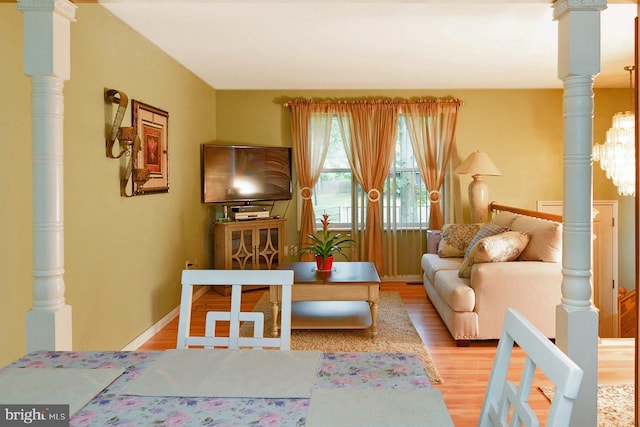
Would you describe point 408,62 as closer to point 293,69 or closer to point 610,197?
point 293,69

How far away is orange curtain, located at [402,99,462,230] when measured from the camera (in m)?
6.37

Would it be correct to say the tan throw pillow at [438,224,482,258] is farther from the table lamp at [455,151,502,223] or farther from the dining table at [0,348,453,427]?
the dining table at [0,348,453,427]

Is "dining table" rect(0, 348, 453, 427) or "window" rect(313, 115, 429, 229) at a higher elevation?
"window" rect(313, 115, 429, 229)

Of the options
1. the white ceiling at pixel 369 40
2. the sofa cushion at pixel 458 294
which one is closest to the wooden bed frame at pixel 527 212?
the sofa cushion at pixel 458 294

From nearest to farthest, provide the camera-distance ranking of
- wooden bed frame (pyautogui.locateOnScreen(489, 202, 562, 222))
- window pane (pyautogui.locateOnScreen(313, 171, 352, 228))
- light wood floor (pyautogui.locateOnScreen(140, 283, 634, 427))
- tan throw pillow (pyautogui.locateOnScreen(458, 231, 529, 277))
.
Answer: light wood floor (pyautogui.locateOnScreen(140, 283, 634, 427)) → tan throw pillow (pyautogui.locateOnScreen(458, 231, 529, 277)) → wooden bed frame (pyautogui.locateOnScreen(489, 202, 562, 222)) → window pane (pyautogui.locateOnScreen(313, 171, 352, 228))

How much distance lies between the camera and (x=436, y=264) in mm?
5004

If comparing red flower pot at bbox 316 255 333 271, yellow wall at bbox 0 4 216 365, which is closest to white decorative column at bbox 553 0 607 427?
red flower pot at bbox 316 255 333 271

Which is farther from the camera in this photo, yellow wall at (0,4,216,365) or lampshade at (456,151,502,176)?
lampshade at (456,151,502,176)

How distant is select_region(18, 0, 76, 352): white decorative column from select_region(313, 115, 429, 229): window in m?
4.30

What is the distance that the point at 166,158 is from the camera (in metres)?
4.64

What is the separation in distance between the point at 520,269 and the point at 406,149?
2990 millimetres

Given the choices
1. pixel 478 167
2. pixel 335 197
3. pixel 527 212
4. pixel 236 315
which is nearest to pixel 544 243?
pixel 527 212

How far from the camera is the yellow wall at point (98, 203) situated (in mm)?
2592

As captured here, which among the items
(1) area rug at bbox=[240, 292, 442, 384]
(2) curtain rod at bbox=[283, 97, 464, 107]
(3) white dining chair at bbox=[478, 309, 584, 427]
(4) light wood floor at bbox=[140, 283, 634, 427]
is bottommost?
(4) light wood floor at bbox=[140, 283, 634, 427]
